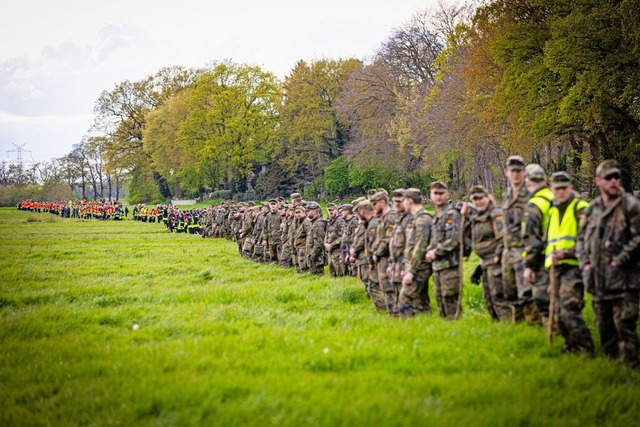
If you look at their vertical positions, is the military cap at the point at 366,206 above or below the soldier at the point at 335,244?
above

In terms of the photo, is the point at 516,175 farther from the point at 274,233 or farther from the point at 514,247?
the point at 274,233

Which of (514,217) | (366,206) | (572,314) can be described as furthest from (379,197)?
(572,314)

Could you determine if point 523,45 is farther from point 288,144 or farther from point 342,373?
point 288,144

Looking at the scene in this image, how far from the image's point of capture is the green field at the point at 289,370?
16.8 ft

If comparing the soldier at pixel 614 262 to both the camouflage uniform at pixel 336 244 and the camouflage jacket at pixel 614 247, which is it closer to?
the camouflage jacket at pixel 614 247

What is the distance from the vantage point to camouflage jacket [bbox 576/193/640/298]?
6.16 metres

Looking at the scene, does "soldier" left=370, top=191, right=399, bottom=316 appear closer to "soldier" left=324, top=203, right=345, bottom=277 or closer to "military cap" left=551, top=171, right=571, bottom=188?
"military cap" left=551, top=171, right=571, bottom=188

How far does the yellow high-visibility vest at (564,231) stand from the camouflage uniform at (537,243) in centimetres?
21

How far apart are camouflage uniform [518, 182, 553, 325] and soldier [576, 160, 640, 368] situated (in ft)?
2.47

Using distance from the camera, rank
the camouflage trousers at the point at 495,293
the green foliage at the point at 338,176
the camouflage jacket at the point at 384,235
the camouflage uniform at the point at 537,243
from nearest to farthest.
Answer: the camouflage uniform at the point at 537,243 < the camouflage trousers at the point at 495,293 < the camouflage jacket at the point at 384,235 < the green foliage at the point at 338,176

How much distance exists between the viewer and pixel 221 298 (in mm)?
11742

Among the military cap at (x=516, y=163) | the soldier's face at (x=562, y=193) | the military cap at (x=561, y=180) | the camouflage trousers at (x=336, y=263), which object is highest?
the military cap at (x=516, y=163)

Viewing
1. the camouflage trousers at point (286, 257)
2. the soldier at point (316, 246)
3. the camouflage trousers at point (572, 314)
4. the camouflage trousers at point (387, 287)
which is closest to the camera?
the camouflage trousers at point (572, 314)

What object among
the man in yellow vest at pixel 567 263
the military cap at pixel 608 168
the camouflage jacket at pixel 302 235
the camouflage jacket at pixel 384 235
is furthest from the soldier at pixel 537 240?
the camouflage jacket at pixel 302 235
